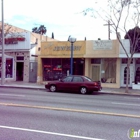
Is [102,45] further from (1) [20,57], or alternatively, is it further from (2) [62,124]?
(2) [62,124]

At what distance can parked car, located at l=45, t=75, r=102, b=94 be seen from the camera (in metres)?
18.3

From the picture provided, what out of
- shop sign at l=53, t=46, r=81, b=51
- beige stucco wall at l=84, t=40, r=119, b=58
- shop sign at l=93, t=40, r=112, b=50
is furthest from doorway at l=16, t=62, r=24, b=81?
shop sign at l=93, t=40, r=112, b=50

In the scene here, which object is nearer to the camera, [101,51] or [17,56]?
[101,51]

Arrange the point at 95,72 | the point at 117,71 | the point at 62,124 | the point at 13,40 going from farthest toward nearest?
the point at 13,40, the point at 95,72, the point at 117,71, the point at 62,124

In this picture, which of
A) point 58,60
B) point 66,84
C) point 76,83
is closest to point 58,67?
point 58,60

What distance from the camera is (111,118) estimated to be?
8492 millimetres

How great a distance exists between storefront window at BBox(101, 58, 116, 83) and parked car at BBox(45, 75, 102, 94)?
16.9 feet

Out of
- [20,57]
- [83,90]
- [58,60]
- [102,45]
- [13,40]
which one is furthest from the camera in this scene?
[13,40]

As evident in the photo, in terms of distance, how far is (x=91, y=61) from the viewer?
2436 centimetres

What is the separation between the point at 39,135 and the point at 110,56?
55.9 ft

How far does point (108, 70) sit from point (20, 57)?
10.1 m

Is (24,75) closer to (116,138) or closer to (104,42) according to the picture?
(104,42)

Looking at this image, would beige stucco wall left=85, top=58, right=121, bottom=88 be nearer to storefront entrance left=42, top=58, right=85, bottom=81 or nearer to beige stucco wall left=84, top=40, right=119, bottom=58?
beige stucco wall left=84, top=40, right=119, bottom=58

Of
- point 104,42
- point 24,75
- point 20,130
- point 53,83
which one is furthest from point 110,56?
point 20,130
